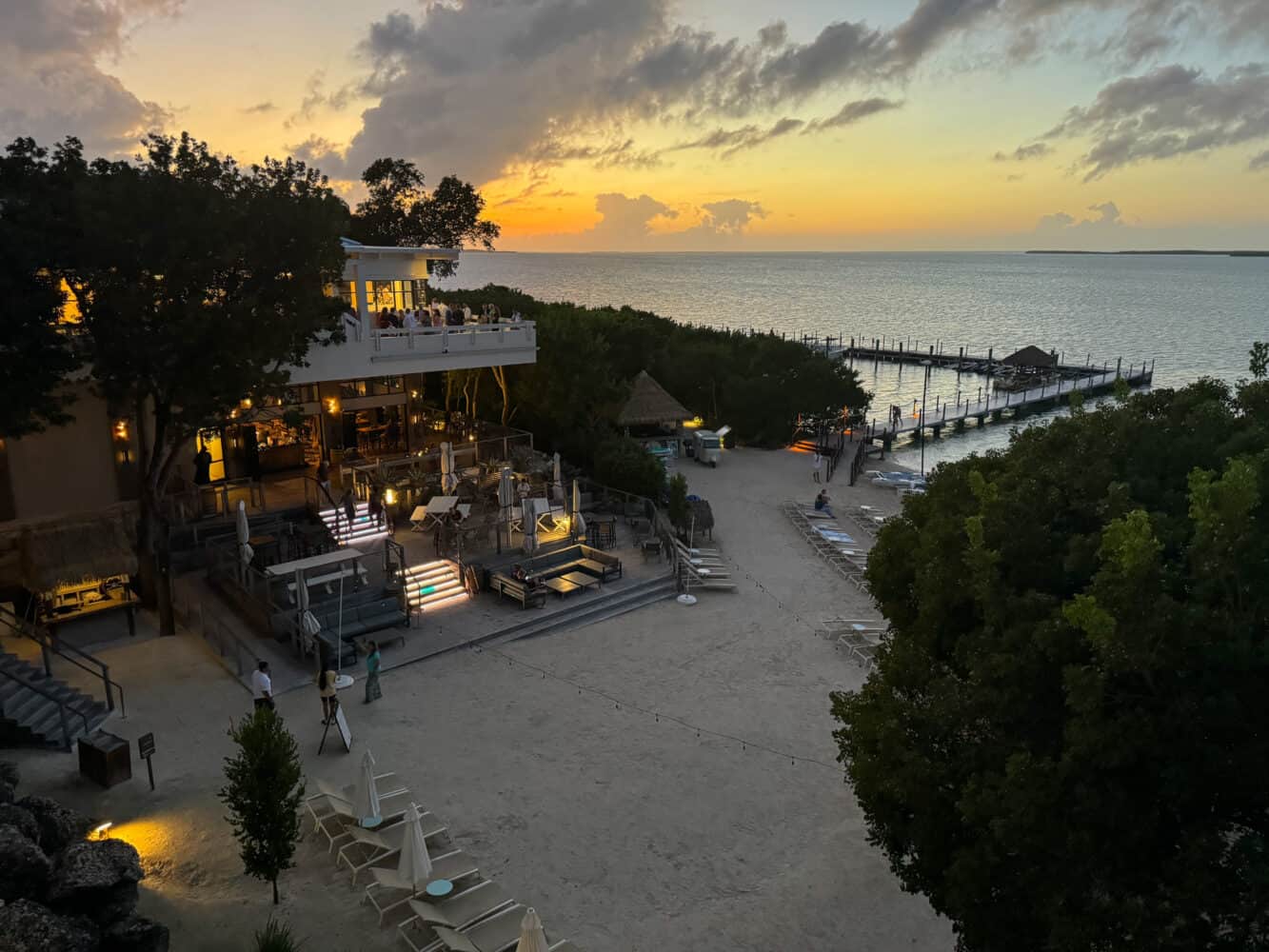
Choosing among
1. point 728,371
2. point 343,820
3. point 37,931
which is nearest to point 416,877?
point 343,820

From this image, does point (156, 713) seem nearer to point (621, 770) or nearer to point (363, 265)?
point (621, 770)

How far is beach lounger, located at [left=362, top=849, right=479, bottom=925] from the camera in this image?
10227 millimetres

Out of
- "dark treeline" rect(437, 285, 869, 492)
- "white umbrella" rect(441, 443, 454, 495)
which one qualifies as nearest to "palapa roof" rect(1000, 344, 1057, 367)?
"dark treeline" rect(437, 285, 869, 492)

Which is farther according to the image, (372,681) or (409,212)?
(409,212)

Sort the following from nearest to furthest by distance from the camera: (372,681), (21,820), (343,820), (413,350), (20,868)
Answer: (20,868), (21,820), (343,820), (372,681), (413,350)

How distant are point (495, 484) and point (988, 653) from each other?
63.3ft

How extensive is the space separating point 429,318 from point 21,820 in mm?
21493

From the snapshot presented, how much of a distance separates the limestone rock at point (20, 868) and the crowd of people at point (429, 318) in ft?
65.3

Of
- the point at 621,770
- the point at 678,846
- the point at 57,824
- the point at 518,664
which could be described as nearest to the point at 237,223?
the point at 518,664

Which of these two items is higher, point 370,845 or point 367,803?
point 367,803

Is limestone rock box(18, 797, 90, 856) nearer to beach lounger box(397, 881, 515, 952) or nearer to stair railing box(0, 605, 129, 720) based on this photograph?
beach lounger box(397, 881, 515, 952)

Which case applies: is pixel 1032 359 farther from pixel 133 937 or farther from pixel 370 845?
pixel 133 937

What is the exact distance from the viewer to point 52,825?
32.2ft

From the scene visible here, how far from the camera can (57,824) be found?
9828 mm
